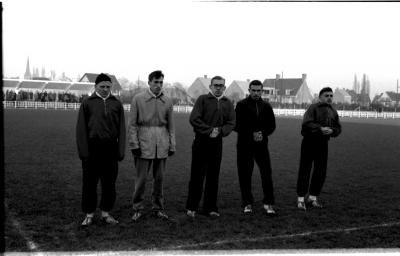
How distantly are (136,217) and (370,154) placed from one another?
10729mm

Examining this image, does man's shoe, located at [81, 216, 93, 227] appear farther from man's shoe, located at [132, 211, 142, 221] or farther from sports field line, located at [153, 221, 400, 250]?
sports field line, located at [153, 221, 400, 250]

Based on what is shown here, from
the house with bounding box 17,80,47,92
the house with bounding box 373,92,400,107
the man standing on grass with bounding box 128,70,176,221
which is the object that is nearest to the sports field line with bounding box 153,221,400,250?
the man standing on grass with bounding box 128,70,176,221

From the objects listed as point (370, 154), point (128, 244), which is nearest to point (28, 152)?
point (128, 244)

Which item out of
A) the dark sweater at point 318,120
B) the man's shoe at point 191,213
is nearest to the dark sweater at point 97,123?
the man's shoe at point 191,213

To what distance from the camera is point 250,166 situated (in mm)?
7141

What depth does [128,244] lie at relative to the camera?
5.09m

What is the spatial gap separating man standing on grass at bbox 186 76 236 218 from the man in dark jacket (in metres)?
0.32

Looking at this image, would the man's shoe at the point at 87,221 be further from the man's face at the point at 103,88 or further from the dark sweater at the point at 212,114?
the dark sweater at the point at 212,114

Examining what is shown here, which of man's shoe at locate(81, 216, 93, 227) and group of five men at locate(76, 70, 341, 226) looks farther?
group of five men at locate(76, 70, 341, 226)

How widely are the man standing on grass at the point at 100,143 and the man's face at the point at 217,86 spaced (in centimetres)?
147

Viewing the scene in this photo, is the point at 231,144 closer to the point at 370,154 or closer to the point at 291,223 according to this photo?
the point at 370,154

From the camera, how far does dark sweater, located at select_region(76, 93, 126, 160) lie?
5988 mm

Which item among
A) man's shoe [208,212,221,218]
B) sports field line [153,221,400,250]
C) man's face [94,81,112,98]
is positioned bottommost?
man's shoe [208,212,221,218]

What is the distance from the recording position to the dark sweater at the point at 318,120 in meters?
7.44
